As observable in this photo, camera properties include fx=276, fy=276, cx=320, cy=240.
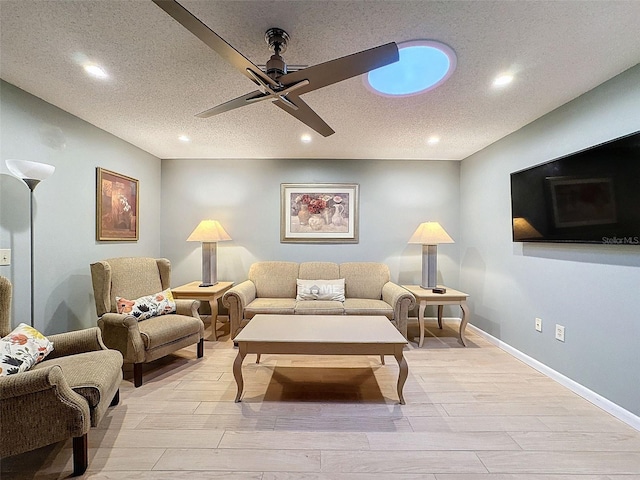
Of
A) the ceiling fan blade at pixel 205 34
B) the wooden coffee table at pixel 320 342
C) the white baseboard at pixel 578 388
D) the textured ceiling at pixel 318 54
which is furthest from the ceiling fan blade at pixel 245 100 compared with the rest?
the white baseboard at pixel 578 388

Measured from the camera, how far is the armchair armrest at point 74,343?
1834 mm

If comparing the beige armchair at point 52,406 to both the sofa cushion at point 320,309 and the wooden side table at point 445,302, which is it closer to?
the sofa cushion at point 320,309

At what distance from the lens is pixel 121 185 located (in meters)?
3.19

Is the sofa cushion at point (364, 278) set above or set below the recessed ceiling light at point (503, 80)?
below

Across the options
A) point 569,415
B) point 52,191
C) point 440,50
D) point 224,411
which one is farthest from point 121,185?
point 569,415

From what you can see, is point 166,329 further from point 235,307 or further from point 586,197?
point 586,197

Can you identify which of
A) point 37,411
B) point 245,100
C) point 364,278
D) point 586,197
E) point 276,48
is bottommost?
point 37,411

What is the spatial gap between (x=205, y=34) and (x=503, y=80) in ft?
6.36

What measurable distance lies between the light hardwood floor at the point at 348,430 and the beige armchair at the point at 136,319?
0.89 feet

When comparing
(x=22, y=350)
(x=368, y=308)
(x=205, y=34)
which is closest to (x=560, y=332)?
(x=368, y=308)

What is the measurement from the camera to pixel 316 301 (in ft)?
10.7

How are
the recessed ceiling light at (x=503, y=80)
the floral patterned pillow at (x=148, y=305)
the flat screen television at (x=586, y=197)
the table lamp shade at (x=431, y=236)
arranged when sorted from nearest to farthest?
the flat screen television at (x=586, y=197) < the recessed ceiling light at (x=503, y=80) < the floral patterned pillow at (x=148, y=305) < the table lamp shade at (x=431, y=236)

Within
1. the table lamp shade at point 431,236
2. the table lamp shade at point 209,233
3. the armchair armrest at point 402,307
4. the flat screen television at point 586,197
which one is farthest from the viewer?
the table lamp shade at point 209,233

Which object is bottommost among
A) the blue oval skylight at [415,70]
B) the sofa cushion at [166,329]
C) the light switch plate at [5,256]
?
the sofa cushion at [166,329]
